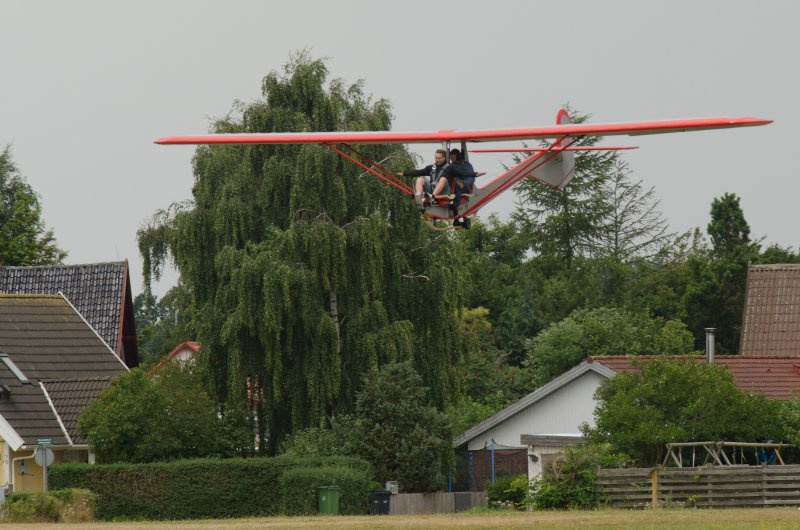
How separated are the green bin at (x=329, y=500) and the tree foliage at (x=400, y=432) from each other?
134 inches

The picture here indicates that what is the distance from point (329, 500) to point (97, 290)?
18523 mm

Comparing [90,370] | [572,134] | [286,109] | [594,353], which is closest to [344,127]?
[286,109]

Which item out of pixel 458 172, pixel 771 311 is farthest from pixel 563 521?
pixel 771 311

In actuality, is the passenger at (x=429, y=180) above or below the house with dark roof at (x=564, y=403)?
above

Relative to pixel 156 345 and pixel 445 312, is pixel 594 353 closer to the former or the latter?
pixel 445 312

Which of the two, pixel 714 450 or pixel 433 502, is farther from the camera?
pixel 433 502

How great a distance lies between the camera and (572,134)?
28891mm

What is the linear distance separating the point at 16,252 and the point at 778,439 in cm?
3683

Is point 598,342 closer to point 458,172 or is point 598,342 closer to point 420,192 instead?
point 458,172

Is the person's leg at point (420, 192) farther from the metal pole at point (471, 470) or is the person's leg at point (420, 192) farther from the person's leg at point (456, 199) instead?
the metal pole at point (471, 470)

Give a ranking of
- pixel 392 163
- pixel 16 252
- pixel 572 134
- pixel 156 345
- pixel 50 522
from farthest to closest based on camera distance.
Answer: pixel 156 345 < pixel 16 252 < pixel 392 163 < pixel 50 522 < pixel 572 134

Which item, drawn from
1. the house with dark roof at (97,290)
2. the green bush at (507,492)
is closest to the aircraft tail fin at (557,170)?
the green bush at (507,492)

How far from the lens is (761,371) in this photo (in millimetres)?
41375

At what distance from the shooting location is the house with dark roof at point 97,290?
1939 inches
